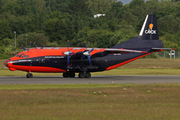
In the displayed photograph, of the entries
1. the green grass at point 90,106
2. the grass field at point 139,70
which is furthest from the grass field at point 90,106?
the grass field at point 139,70

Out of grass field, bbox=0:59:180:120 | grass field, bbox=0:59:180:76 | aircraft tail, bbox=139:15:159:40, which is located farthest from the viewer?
grass field, bbox=0:59:180:76

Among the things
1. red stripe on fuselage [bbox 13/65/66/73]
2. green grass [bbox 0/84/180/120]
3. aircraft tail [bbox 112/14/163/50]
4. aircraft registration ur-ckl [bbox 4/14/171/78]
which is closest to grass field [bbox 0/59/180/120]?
green grass [bbox 0/84/180/120]

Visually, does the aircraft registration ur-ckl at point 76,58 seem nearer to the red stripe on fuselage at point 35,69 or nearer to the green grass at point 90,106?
the red stripe on fuselage at point 35,69

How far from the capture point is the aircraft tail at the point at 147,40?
41812 mm

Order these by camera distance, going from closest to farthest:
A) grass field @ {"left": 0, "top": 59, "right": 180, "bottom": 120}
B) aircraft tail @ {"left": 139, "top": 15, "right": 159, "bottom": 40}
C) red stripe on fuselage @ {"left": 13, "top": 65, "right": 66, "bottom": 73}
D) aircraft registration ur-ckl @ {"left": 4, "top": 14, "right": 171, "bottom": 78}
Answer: grass field @ {"left": 0, "top": 59, "right": 180, "bottom": 120} → red stripe on fuselage @ {"left": 13, "top": 65, "right": 66, "bottom": 73} → aircraft registration ur-ckl @ {"left": 4, "top": 14, "right": 171, "bottom": 78} → aircraft tail @ {"left": 139, "top": 15, "right": 159, "bottom": 40}

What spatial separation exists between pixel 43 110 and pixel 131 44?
27367 millimetres

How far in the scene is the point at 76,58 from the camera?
3978 cm

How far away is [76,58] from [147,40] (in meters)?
10.2

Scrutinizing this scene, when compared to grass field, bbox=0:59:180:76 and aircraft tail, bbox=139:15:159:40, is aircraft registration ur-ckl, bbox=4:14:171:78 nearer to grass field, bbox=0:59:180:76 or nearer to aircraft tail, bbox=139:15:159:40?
aircraft tail, bbox=139:15:159:40

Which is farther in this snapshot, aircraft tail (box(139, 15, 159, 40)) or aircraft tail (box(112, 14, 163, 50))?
aircraft tail (box(139, 15, 159, 40))

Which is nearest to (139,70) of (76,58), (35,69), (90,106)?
(76,58)

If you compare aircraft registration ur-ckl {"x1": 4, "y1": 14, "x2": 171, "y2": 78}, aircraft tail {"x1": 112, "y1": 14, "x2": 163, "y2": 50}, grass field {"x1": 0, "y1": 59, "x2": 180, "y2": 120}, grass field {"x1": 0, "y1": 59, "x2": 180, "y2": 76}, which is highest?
aircraft tail {"x1": 112, "y1": 14, "x2": 163, "y2": 50}

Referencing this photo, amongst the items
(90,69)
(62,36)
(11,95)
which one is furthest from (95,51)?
(62,36)

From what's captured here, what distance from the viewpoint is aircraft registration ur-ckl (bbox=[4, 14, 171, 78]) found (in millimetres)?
38688
